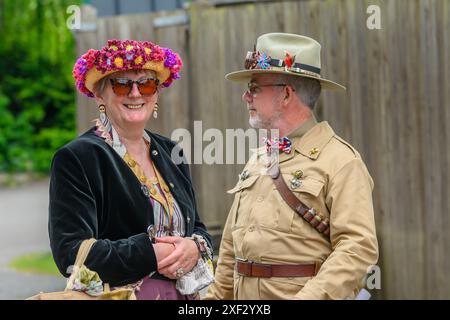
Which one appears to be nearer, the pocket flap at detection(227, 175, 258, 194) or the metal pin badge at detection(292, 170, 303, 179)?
the metal pin badge at detection(292, 170, 303, 179)

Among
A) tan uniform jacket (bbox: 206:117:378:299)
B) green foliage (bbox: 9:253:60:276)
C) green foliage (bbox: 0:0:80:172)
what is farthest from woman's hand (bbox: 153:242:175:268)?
green foliage (bbox: 0:0:80:172)

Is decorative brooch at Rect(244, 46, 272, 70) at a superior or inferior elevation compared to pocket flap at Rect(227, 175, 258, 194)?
superior

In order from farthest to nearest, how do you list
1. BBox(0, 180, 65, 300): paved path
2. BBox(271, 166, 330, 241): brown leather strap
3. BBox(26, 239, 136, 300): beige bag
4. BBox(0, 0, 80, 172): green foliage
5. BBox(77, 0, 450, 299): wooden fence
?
BBox(0, 0, 80, 172): green foliage < BBox(0, 180, 65, 300): paved path < BBox(77, 0, 450, 299): wooden fence < BBox(271, 166, 330, 241): brown leather strap < BBox(26, 239, 136, 300): beige bag

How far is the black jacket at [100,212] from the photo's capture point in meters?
2.98

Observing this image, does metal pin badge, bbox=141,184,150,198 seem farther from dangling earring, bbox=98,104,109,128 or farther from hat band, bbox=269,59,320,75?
hat band, bbox=269,59,320,75

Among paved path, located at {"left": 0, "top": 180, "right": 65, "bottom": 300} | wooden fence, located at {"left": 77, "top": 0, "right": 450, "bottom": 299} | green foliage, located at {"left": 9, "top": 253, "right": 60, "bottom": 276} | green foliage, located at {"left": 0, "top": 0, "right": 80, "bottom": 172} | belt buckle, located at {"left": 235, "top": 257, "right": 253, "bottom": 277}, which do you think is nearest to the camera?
belt buckle, located at {"left": 235, "top": 257, "right": 253, "bottom": 277}

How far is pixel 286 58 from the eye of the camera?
3.52 m

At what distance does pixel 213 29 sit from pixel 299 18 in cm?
73

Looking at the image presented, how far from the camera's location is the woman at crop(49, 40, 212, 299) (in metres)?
2.99

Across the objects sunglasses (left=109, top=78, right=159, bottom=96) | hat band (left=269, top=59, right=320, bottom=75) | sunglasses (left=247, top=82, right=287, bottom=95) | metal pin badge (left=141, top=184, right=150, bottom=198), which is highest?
hat band (left=269, top=59, right=320, bottom=75)

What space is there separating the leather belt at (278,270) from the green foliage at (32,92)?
12688 mm

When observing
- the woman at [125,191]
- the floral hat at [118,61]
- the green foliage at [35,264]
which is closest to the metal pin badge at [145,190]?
the woman at [125,191]

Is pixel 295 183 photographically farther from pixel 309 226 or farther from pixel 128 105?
pixel 128 105
